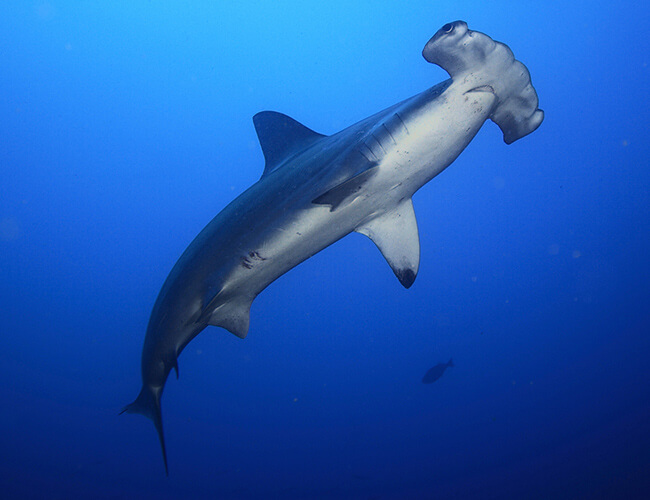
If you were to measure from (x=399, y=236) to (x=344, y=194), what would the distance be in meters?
0.94

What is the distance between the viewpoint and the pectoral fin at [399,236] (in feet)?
10.2

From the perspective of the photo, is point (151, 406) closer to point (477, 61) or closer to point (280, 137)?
point (280, 137)

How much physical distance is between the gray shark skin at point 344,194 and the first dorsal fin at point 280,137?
0.03 m

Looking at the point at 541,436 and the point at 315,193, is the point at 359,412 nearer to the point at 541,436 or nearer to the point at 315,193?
the point at 541,436

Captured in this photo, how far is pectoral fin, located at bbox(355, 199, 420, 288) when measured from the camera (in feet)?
10.2

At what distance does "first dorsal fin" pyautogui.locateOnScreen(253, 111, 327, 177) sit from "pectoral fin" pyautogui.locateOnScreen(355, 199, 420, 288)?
3.41ft

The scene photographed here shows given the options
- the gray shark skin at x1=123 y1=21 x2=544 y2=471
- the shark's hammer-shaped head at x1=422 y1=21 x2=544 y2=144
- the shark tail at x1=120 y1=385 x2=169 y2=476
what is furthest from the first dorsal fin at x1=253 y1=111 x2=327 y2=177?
the shark tail at x1=120 y1=385 x2=169 y2=476

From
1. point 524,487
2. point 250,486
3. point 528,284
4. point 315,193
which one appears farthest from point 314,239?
point 524,487

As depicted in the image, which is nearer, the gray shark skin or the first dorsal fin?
the gray shark skin

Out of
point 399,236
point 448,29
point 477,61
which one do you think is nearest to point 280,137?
point 399,236

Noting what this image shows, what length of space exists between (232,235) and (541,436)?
21.1 metres

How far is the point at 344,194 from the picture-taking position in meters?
2.48

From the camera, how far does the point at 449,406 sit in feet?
59.4

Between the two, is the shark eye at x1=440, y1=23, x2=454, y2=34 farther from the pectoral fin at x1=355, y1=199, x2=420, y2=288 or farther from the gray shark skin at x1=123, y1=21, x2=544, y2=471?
the pectoral fin at x1=355, y1=199, x2=420, y2=288
